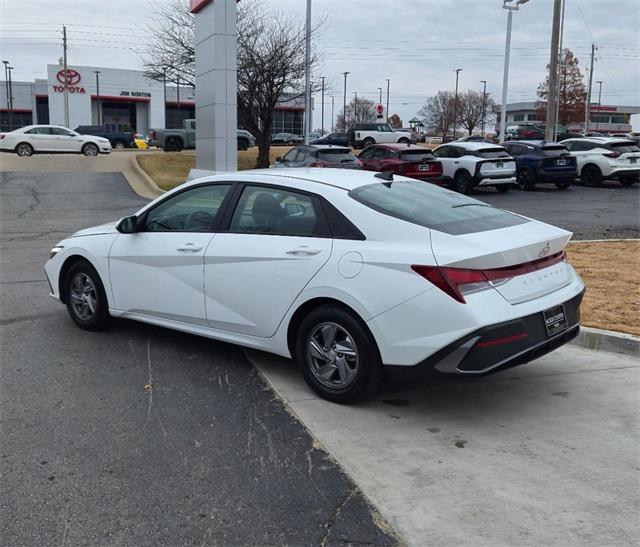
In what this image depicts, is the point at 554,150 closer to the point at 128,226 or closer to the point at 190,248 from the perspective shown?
the point at 128,226

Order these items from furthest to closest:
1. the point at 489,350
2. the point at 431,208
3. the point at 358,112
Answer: the point at 358,112 < the point at 431,208 < the point at 489,350

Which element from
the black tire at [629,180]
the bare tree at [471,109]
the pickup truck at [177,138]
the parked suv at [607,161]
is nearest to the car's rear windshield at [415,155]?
the parked suv at [607,161]

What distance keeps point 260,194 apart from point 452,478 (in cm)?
265

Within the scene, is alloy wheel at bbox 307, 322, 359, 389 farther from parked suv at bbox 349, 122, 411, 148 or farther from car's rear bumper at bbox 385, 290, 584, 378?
parked suv at bbox 349, 122, 411, 148

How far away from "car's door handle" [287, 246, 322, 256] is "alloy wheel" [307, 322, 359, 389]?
50 centimetres

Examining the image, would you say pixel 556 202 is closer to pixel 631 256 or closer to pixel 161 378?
pixel 631 256

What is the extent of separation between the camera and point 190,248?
541 cm

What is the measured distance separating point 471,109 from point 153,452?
97.6m

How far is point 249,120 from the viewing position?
26578mm

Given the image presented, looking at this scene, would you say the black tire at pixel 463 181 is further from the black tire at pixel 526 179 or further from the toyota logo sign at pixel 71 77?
the toyota logo sign at pixel 71 77

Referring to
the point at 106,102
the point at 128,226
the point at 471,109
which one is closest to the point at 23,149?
the point at 128,226

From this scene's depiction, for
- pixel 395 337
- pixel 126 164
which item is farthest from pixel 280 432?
pixel 126 164

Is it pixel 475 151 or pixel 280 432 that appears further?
→ pixel 475 151

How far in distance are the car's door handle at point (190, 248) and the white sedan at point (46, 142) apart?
1032 inches
